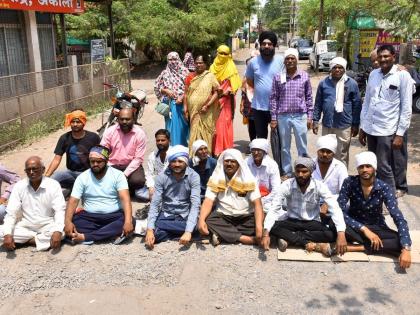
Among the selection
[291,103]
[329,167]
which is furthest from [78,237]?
[291,103]

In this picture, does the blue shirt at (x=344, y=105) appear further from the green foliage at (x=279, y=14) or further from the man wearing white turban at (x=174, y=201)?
the green foliage at (x=279, y=14)

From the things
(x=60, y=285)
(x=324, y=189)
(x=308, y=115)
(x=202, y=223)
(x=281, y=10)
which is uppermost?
(x=281, y=10)

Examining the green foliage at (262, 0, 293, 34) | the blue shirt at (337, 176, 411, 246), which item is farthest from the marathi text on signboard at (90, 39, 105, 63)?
the green foliage at (262, 0, 293, 34)

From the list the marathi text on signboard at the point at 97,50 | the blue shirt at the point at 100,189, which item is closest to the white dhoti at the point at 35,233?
the blue shirt at the point at 100,189

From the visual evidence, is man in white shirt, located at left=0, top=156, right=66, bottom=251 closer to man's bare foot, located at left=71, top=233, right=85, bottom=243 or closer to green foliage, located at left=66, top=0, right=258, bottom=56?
man's bare foot, located at left=71, top=233, right=85, bottom=243

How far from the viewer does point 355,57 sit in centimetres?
1853

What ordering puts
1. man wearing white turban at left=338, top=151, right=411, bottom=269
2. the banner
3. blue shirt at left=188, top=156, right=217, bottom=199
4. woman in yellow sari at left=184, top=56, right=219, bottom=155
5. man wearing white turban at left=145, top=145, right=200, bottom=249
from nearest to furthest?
man wearing white turban at left=338, top=151, right=411, bottom=269
man wearing white turban at left=145, top=145, right=200, bottom=249
blue shirt at left=188, top=156, right=217, bottom=199
woman in yellow sari at left=184, top=56, right=219, bottom=155
the banner

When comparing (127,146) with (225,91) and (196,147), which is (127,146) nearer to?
(196,147)

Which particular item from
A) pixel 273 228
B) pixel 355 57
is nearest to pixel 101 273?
pixel 273 228

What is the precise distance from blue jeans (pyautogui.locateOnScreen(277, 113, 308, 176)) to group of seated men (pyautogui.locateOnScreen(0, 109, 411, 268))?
905mm

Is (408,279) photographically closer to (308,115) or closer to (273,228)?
(273,228)

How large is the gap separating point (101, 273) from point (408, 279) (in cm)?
247

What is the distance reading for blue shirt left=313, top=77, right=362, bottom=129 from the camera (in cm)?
516

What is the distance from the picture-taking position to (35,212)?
4.17m
